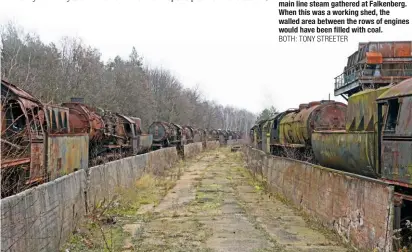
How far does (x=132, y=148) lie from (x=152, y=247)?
19.4 meters

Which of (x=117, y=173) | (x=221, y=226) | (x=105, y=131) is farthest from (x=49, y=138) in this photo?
(x=105, y=131)

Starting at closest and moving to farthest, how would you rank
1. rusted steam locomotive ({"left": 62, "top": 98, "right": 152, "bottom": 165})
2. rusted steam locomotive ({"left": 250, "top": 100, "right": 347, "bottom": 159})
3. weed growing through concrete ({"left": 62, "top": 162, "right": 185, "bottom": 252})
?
weed growing through concrete ({"left": 62, "top": 162, "right": 185, "bottom": 252}), rusted steam locomotive ({"left": 250, "top": 100, "right": 347, "bottom": 159}), rusted steam locomotive ({"left": 62, "top": 98, "right": 152, "bottom": 165})

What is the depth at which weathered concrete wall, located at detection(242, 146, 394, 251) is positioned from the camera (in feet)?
22.6

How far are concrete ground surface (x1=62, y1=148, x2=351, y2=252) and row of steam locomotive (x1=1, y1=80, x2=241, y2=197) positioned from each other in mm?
2349

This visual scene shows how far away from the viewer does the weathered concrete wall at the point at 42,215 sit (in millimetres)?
5205

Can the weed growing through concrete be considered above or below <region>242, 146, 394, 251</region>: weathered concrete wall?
below

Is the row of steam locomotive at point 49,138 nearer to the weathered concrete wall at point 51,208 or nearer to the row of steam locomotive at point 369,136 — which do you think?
the weathered concrete wall at point 51,208

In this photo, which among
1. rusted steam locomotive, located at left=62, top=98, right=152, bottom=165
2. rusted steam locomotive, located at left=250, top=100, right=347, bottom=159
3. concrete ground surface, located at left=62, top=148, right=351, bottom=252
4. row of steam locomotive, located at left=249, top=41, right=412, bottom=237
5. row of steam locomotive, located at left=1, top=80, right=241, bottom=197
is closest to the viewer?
row of steam locomotive, located at left=249, top=41, right=412, bottom=237

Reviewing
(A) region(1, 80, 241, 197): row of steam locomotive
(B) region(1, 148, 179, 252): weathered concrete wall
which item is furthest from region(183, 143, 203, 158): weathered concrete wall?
(B) region(1, 148, 179, 252): weathered concrete wall

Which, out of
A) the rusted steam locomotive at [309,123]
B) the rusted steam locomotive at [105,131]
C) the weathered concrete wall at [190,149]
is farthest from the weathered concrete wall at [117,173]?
the weathered concrete wall at [190,149]

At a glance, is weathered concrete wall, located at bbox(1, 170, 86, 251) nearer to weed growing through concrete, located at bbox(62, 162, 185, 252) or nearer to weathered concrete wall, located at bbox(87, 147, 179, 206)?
weed growing through concrete, located at bbox(62, 162, 185, 252)

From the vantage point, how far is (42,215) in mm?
6578

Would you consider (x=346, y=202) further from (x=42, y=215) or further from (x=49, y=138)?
(x=49, y=138)

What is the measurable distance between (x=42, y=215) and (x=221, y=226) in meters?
4.94
